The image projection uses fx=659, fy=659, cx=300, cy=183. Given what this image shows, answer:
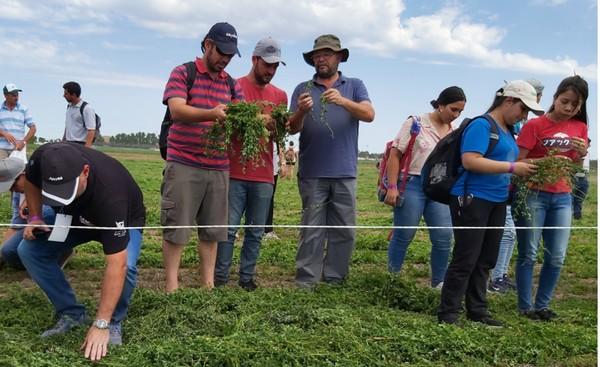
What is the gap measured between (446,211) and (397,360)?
7.90 ft

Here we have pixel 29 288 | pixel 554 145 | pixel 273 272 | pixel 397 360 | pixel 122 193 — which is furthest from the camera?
pixel 273 272

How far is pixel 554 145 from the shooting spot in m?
5.12

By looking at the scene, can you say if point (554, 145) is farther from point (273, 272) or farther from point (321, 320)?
point (273, 272)

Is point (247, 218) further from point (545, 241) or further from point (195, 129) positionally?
point (545, 241)

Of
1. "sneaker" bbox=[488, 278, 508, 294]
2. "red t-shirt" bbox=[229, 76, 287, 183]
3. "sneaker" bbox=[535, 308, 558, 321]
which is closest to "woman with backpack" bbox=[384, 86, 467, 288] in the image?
"sneaker" bbox=[488, 278, 508, 294]

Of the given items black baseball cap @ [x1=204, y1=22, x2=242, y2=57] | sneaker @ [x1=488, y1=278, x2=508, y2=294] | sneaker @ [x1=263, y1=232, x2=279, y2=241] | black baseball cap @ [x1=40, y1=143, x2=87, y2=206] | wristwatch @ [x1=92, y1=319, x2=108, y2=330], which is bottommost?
sneaker @ [x1=263, y1=232, x2=279, y2=241]

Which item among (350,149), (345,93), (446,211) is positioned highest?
(345,93)

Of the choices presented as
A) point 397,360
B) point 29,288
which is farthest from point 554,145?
point 29,288

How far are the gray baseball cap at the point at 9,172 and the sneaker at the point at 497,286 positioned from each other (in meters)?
4.38

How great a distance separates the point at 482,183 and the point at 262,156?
1799 mm

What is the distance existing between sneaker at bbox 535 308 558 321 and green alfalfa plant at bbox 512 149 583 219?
826 mm

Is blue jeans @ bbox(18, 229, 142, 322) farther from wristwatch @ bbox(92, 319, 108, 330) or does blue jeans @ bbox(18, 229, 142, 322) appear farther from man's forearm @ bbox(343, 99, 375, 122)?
man's forearm @ bbox(343, 99, 375, 122)

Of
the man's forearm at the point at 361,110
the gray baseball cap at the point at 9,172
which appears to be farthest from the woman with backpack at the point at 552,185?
the gray baseball cap at the point at 9,172

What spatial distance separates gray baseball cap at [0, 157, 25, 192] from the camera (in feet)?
17.4
